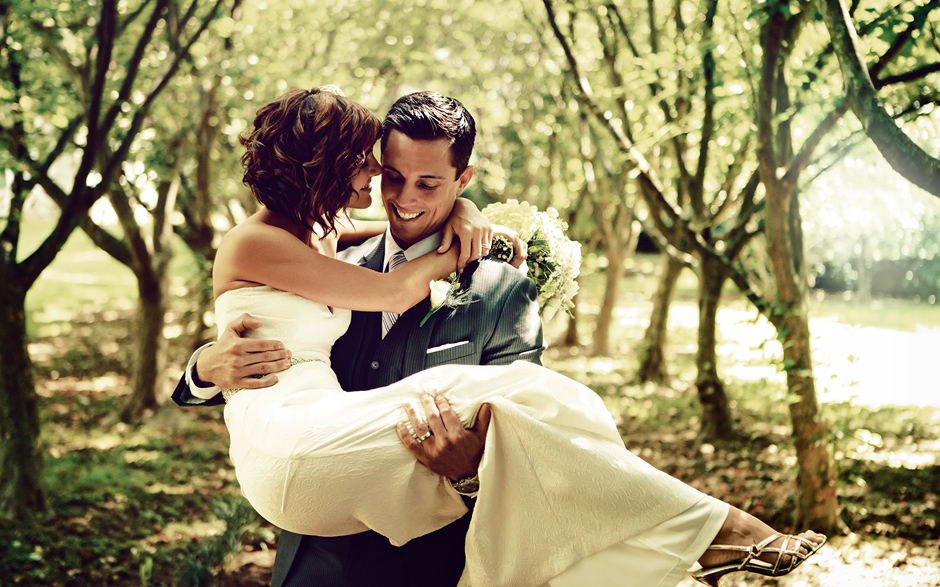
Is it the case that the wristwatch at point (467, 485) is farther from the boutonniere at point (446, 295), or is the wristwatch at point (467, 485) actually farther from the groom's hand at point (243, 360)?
the groom's hand at point (243, 360)

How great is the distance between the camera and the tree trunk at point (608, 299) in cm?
1264

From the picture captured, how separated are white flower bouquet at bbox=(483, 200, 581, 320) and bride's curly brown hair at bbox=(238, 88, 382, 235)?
71 centimetres

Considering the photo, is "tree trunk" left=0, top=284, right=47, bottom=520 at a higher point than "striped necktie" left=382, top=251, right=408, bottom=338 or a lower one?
lower

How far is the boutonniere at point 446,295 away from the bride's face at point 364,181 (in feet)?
1.31

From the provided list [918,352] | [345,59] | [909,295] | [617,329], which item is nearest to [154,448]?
[345,59]

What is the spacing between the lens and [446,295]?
94.4 inches

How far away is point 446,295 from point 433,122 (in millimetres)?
589

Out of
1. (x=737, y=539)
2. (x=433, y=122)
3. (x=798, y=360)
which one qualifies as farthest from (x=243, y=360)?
(x=798, y=360)

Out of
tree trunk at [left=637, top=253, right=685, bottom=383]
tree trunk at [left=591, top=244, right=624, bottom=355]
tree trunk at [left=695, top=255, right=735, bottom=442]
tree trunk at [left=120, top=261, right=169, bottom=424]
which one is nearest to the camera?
tree trunk at [left=695, top=255, right=735, bottom=442]

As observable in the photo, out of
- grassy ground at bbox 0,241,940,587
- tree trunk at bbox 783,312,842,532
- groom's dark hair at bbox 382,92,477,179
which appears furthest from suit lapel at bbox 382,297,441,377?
tree trunk at bbox 783,312,842,532

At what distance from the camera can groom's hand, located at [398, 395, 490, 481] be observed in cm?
201

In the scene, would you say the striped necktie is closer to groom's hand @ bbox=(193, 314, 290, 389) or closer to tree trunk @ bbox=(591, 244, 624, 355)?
groom's hand @ bbox=(193, 314, 290, 389)

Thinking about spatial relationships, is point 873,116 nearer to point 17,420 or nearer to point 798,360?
point 798,360

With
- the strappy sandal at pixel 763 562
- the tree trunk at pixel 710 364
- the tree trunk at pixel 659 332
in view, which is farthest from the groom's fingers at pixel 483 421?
the tree trunk at pixel 659 332
